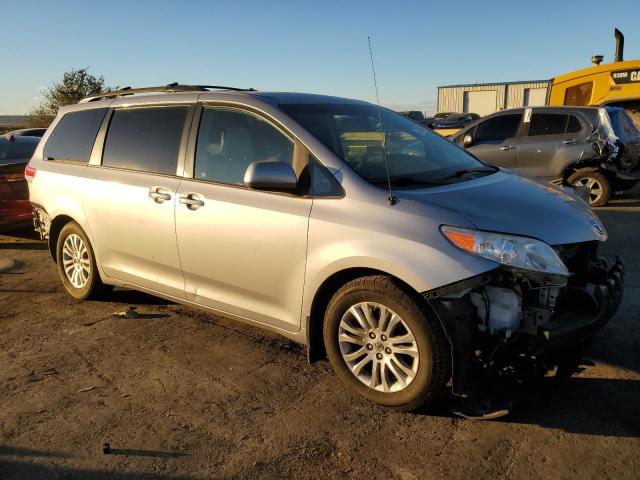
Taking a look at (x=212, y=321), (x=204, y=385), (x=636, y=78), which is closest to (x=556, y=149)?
(x=636, y=78)

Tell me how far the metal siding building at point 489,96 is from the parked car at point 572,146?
29.3 m

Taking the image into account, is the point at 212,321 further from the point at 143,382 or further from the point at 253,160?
the point at 253,160

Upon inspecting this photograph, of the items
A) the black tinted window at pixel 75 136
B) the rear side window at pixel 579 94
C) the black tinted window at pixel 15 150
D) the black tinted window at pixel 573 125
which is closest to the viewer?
the black tinted window at pixel 75 136

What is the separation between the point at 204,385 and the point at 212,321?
113 cm

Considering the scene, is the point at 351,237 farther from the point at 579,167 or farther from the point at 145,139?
the point at 579,167

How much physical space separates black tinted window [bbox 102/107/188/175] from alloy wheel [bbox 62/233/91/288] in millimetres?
905

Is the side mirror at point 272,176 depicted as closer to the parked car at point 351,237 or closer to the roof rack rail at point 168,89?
the parked car at point 351,237

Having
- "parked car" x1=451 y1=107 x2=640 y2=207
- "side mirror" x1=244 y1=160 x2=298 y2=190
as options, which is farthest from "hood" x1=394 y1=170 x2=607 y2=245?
"parked car" x1=451 y1=107 x2=640 y2=207

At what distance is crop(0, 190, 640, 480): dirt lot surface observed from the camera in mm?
2660

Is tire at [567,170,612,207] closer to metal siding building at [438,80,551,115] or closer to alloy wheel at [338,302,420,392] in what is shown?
alloy wheel at [338,302,420,392]

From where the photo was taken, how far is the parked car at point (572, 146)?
8891 millimetres

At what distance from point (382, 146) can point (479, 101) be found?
37.3 metres

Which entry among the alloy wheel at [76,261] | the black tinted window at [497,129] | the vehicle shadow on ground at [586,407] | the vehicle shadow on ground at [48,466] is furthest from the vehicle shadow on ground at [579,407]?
the black tinted window at [497,129]

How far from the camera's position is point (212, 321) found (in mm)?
4582
